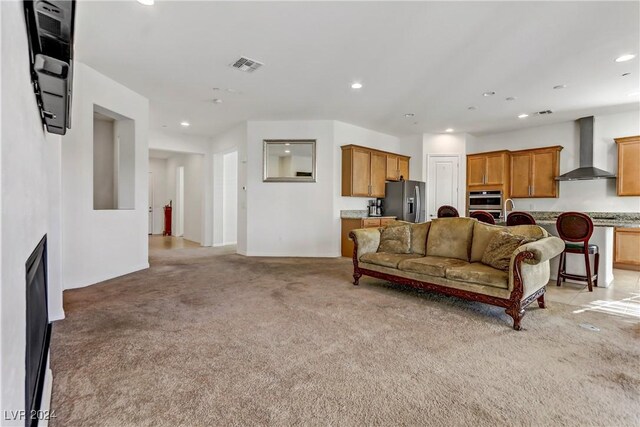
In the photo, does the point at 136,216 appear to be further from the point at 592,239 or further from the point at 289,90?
the point at 592,239

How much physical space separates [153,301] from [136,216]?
6.75 feet

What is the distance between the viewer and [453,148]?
7.32 meters

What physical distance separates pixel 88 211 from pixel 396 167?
19.2 feet

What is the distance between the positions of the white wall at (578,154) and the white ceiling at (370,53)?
1.34ft

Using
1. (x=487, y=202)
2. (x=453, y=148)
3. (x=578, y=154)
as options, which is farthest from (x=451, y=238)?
(x=578, y=154)

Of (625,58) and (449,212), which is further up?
(625,58)

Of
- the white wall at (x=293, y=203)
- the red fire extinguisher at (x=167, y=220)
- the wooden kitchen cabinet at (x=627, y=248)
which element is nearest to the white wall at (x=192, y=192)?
the red fire extinguisher at (x=167, y=220)

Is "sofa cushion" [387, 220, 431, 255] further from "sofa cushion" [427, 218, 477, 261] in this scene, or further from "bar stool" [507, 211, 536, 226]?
"bar stool" [507, 211, 536, 226]

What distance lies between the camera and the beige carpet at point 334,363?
157 centimetres

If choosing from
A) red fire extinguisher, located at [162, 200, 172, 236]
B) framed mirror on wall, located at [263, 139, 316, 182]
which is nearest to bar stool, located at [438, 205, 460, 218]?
framed mirror on wall, located at [263, 139, 316, 182]

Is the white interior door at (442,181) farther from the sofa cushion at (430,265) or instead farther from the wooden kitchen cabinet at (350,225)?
the sofa cushion at (430,265)

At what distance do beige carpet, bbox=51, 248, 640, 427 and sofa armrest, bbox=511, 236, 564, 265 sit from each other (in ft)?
1.95

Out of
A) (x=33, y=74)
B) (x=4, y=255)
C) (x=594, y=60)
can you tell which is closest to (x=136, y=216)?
(x=33, y=74)

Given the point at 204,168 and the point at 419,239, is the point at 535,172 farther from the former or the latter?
the point at 204,168
